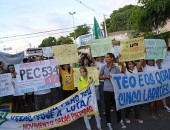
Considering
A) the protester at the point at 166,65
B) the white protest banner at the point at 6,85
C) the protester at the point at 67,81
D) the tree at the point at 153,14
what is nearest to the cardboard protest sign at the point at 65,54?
the protester at the point at 67,81

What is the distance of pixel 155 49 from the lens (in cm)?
887

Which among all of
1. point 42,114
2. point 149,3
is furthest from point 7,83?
point 149,3

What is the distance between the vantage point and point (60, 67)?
28.5 feet

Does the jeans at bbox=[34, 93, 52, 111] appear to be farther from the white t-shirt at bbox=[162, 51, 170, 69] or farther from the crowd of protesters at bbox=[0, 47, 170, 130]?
the white t-shirt at bbox=[162, 51, 170, 69]

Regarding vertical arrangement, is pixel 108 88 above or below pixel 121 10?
below

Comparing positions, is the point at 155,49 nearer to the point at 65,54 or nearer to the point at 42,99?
the point at 65,54

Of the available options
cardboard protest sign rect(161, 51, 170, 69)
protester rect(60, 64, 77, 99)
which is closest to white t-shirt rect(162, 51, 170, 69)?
cardboard protest sign rect(161, 51, 170, 69)

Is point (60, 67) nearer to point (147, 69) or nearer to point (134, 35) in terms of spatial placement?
point (147, 69)

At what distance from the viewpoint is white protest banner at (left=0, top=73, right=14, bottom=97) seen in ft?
25.4

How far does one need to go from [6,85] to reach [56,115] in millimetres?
1755

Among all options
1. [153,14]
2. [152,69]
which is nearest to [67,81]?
[152,69]

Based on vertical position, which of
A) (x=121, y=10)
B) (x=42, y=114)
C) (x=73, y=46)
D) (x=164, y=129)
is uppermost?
(x=121, y=10)

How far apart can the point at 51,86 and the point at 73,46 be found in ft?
5.49

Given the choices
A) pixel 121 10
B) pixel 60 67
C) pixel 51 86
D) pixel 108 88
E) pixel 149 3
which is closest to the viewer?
pixel 108 88
